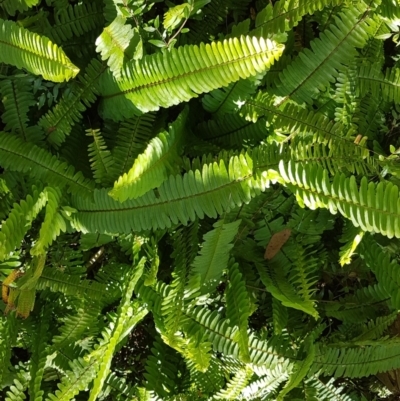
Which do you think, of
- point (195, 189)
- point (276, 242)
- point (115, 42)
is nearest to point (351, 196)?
point (195, 189)

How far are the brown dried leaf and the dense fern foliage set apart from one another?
10mm

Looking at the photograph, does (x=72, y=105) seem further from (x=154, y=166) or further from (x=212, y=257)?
(x=212, y=257)

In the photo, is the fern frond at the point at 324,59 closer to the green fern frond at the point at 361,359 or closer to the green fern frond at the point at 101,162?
the green fern frond at the point at 101,162

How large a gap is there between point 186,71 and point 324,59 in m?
0.61

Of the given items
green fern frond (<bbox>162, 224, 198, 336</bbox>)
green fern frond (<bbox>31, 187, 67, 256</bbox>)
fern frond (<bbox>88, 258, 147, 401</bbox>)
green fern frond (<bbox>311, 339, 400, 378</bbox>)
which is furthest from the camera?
green fern frond (<bbox>311, 339, 400, 378</bbox>)

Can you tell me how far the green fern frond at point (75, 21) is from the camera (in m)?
2.05

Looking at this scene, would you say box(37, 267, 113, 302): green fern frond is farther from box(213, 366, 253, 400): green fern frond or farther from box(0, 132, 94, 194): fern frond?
box(213, 366, 253, 400): green fern frond

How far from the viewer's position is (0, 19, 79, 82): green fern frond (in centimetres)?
167

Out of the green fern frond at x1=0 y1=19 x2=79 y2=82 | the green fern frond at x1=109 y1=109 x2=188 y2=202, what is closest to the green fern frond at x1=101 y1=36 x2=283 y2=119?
the green fern frond at x1=109 y1=109 x2=188 y2=202

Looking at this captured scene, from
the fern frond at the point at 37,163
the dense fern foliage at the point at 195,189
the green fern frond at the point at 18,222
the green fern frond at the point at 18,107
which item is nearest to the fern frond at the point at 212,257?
the dense fern foliage at the point at 195,189

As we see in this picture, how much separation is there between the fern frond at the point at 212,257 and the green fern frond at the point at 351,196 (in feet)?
1.06

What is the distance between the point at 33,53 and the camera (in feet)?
5.63

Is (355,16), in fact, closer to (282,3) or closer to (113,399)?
(282,3)

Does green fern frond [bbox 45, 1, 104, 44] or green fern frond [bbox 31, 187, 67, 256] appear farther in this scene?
green fern frond [bbox 45, 1, 104, 44]
